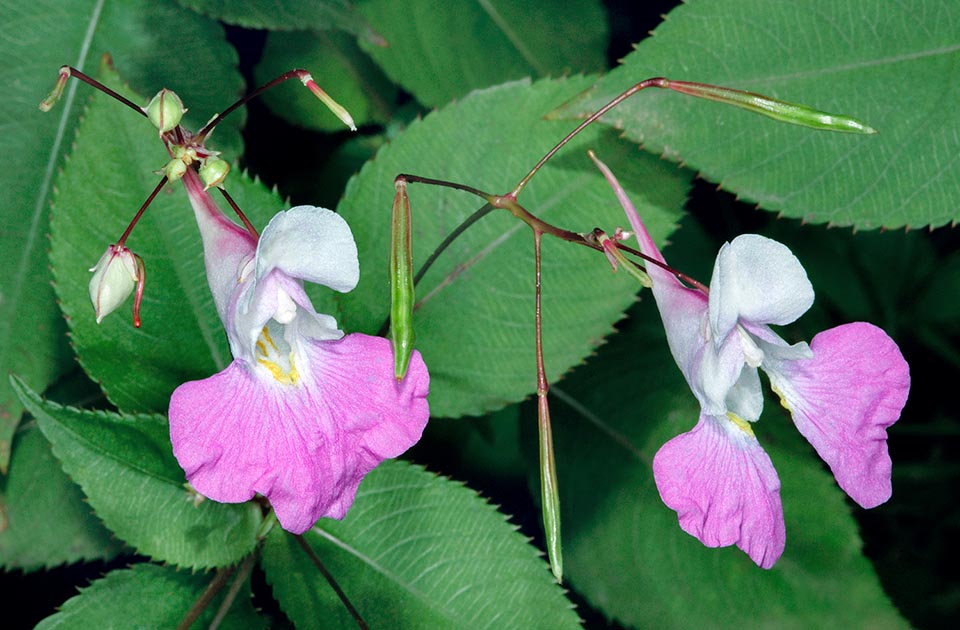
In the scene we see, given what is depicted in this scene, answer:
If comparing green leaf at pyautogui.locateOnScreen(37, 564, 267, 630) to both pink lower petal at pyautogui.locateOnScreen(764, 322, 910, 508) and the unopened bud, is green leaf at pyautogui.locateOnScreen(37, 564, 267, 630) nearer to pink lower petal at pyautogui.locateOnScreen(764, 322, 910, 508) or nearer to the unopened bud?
the unopened bud

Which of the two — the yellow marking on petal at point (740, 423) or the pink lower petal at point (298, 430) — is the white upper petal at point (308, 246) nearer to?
the pink lower petal at point (298, 430)

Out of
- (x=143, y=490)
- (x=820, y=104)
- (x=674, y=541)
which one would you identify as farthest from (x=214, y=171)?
(x=674, y=541)

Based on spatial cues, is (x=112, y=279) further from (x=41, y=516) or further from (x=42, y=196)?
(x=41, y=516)

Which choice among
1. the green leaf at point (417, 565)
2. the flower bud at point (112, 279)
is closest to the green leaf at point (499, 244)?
the green leaf at point (417, 565)

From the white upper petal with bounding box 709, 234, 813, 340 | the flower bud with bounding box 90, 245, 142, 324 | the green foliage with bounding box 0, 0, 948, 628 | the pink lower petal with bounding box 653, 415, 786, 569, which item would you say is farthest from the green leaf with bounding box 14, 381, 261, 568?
Result: the white upper petal with bounding box 709, 234, 813, 340

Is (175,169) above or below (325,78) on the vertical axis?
below

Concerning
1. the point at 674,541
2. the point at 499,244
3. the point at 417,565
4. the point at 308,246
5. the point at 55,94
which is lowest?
the point at 674,541
